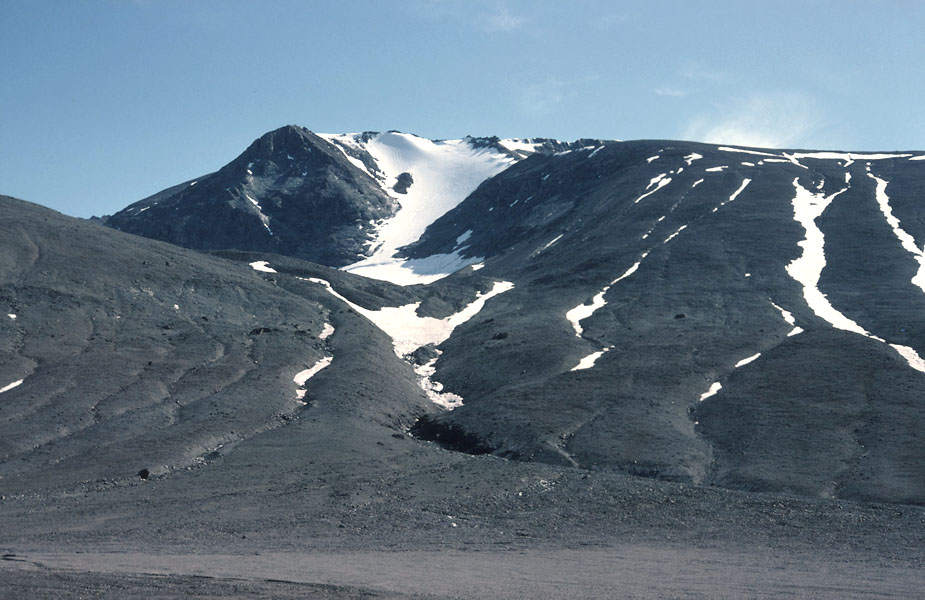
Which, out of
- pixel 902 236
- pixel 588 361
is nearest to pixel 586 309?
pixel 588 361

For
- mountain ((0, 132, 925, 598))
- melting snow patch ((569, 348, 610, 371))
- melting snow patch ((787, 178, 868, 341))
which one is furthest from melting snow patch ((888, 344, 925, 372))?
melting snow patch ((569, 348, 610, 371))

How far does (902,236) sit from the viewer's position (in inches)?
4345

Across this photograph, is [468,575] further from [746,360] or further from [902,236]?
[902,236]

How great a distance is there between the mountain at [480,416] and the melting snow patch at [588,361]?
0.38 m

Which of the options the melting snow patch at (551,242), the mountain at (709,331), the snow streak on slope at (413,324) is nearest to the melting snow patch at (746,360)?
the mountain at (709,331)

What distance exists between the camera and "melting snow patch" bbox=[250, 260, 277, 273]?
111 m

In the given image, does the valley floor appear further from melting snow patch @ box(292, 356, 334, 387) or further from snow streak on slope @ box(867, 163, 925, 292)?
snow streak on slope @ box(867, 163, 925, 292)

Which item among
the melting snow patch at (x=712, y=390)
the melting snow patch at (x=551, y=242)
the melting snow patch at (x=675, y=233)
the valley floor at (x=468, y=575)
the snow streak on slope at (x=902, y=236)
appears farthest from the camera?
the melting snow patch at (x=551, y=242)

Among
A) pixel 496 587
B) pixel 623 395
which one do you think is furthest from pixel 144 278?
pixel 496 587

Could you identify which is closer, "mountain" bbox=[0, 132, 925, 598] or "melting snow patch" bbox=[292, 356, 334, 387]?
"mountain" bbox=[0, 132, 925, 598]

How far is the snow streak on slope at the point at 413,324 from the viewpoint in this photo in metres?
85.4

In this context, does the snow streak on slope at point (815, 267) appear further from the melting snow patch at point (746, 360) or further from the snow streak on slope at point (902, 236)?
the melting snow patch at point (746, 360)

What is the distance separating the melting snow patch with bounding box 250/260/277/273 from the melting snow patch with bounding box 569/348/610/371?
5072cm

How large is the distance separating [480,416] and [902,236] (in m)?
75.8
